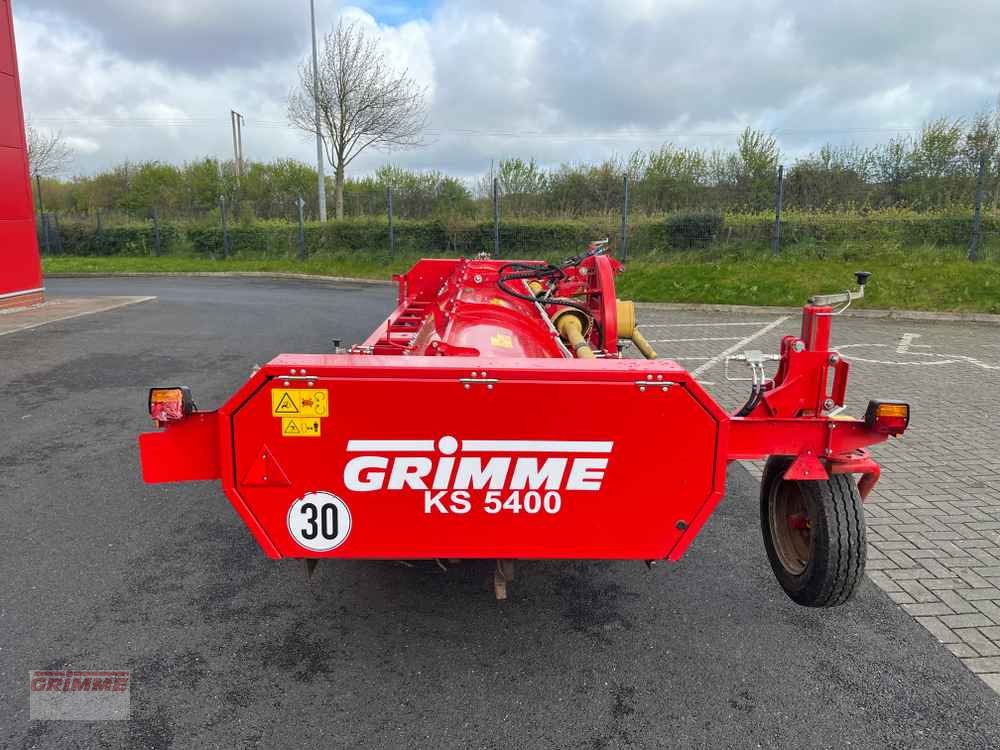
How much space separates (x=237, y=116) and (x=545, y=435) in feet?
179

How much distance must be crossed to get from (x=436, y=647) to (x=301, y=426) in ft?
3.76

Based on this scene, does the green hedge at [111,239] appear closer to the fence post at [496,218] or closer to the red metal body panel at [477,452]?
the fence post at [496,218]

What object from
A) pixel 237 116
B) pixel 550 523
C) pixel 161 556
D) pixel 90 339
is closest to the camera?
pixel 550 523

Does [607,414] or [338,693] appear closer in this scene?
[607,414]

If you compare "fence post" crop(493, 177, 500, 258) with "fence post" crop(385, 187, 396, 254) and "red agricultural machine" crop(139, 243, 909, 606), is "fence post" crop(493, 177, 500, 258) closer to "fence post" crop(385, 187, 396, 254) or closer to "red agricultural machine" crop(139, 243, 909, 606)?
"fence post" crop(385, 187, 396, 254)

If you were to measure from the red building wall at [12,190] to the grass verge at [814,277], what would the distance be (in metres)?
11.0

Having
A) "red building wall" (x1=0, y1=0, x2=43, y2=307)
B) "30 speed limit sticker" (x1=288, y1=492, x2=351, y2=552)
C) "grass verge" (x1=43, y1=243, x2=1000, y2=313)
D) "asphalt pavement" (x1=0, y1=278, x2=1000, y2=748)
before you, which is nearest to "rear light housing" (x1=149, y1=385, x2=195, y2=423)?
"30 speed limit sticker" (x1=288, y1=492, x2=351, y2=552)

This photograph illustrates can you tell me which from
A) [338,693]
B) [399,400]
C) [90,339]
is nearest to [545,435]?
[399,400]

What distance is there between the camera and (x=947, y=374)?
311 inches

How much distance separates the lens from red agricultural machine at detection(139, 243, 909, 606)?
7.90ft

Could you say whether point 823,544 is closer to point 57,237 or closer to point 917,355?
point 917,355

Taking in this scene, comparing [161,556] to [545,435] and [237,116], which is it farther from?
[237,116]

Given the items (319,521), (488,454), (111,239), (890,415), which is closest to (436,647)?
(319,521)

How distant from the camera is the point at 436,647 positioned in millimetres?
2957
